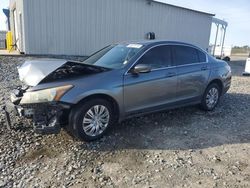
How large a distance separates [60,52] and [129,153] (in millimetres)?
10696

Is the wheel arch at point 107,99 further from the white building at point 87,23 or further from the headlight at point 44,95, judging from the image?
the white building at point 87,23

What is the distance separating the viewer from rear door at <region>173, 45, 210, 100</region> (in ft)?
17.9

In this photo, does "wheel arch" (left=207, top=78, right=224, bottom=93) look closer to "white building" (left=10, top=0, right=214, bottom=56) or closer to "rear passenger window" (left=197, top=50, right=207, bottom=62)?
"rear passenger window" (left=197, top=50, right=207, bottom=62)

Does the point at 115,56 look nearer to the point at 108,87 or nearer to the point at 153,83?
the point at 153,83

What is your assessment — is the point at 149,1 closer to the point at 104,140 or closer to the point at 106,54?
the point at 106,54

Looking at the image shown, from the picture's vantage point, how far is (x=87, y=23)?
1414 cm

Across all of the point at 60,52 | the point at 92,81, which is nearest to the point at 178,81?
the point at 92,81

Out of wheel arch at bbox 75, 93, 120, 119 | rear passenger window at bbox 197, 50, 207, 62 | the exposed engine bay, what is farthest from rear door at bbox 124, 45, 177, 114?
rear passenger window at bbox 197, 50, 207, 62

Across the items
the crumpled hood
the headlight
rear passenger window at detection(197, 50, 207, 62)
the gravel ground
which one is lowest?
the gravel ground

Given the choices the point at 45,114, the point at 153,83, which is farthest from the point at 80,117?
the point at 153,83

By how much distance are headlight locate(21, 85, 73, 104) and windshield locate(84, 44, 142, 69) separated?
1177mm

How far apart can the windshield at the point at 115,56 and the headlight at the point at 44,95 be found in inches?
46.3

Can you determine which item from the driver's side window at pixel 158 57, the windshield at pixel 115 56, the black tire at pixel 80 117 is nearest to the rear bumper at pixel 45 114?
the black tire at pixel 80 117

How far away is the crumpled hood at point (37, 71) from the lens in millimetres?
Result: 4086
